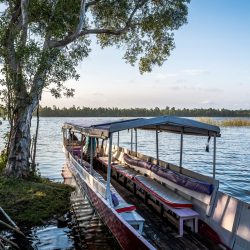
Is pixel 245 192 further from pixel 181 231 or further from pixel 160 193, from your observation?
pixel 181 231

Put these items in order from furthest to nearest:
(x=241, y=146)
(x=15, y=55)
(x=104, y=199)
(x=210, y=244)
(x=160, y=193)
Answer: (x=241, y=146), (x=15, y=55), (x=160, y=193), (x=104, y=199), (x=210, y=244)

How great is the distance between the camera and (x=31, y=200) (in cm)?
1270

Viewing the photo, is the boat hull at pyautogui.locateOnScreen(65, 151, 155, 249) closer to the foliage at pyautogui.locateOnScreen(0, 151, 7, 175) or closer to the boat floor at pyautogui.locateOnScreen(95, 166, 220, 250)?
the boat floor at pyautogui.locateOnScreen(95, 166, 220, 250)

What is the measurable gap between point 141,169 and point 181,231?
5.02m

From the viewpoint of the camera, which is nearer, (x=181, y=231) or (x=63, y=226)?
(x=181, y=231)

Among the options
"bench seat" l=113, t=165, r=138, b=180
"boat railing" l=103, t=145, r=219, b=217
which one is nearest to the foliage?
"bench seat" l=113, t=165, r=138, b=180

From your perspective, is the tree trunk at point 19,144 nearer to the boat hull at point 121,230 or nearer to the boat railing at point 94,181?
the boat railing at point 94,181

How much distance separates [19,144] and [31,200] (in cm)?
295

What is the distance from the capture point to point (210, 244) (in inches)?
332

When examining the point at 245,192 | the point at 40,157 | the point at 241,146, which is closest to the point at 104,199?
the point at 245,192

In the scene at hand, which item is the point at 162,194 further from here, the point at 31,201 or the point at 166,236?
the point at 31,201

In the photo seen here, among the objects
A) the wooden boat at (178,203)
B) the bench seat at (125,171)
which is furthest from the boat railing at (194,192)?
the bench seat at (125,171)

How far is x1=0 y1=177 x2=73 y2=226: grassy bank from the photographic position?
11711 millimetres

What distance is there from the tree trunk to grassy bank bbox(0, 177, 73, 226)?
49 cm
